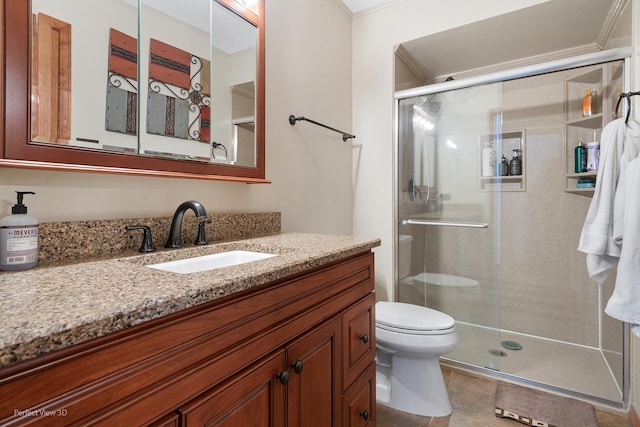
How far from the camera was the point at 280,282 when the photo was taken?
0.82m

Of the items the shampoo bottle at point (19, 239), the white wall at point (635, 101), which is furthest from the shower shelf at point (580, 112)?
the shampoo bottle at point (19, 239)

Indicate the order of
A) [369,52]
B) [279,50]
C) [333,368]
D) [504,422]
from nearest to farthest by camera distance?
[333,368] → [504,422] → [279,50] → [369,52]

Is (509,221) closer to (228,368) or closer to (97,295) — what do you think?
(228,368)

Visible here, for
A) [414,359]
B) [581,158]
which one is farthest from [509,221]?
[414,359]

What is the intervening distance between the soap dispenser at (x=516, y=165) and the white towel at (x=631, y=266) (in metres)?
1.32

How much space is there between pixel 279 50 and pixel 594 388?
8.55 feet

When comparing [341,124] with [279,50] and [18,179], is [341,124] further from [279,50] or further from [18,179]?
[18,179]

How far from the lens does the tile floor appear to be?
157cm

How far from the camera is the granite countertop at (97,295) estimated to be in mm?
401

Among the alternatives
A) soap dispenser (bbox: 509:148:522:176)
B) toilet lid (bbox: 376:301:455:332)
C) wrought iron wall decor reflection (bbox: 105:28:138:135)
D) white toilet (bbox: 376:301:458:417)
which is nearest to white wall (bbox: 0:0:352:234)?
wrought iron wall decor reflection (bbox: 105:28:138:135)

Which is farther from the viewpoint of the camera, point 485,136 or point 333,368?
point 485,136

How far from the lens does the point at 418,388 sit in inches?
66.2

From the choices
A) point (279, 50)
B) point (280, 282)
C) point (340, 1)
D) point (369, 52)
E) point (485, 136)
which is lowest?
point (280, 282)

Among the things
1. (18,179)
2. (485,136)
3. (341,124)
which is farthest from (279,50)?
(485,136)
